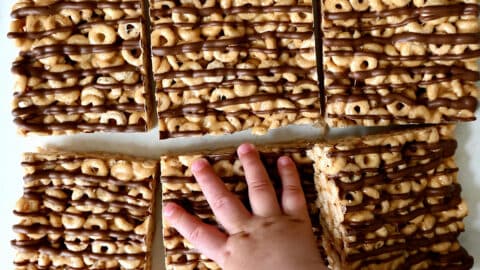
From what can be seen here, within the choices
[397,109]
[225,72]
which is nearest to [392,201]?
[397,109]

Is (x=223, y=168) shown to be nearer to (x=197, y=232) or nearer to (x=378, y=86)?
(x=197, y=232)

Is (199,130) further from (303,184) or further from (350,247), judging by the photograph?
(350,247)

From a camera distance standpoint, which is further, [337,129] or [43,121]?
[337,129]

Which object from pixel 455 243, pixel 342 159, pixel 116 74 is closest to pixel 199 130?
pixel 116 74

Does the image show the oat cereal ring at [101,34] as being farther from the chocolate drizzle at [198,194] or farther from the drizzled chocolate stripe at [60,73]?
the chocolate drizzle at [198,194]

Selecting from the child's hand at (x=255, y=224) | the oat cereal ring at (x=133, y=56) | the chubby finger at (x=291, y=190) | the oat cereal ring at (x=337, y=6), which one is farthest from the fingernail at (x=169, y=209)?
the oat cereal ring at (x=337, y=6)
